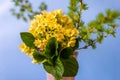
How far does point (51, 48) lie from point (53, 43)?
0.6 inches

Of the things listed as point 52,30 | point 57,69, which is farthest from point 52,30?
point 57,69

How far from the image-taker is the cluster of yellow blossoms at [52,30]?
902mm

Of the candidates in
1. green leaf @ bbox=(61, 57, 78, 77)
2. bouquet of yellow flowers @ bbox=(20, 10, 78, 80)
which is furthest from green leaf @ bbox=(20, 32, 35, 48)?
green leaf @ bbox=(61, 57, 78, 77)

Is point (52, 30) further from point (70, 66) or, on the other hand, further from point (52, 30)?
point (70, 66)

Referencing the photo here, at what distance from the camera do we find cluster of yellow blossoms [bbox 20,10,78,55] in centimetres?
90

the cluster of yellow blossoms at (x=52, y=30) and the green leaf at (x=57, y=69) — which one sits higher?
the cluster of yellow blossoms at (x=52, y=30)

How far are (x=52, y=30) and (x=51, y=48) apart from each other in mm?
49

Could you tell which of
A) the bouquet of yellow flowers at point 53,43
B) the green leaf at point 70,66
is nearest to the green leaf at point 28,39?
the bouquet of yellow flowers at point 53,43

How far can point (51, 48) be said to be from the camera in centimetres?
90

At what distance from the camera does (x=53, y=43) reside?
894 mm

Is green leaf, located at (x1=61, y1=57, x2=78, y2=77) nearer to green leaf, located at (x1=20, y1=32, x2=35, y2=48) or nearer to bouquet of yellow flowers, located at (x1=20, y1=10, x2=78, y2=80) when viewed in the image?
bouquet of yellow flowers, located at (x1=20, y1=10, x2=78, y2=80)

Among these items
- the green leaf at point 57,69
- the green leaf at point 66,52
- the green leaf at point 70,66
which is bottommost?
the green leaf at point 57,69

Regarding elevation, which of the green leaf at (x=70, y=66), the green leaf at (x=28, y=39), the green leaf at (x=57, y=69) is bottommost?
the green leaf at (x=57, y=69)

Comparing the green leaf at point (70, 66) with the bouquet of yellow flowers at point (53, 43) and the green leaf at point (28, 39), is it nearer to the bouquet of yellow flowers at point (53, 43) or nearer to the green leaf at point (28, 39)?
the bouquet of yellow flowers at point (53, 43)
